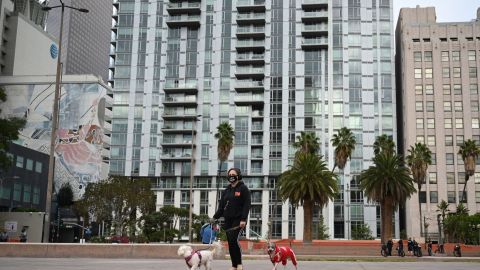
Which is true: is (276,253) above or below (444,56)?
below

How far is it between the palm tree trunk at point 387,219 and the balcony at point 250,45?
191ft

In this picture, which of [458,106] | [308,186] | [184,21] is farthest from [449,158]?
[308,186]

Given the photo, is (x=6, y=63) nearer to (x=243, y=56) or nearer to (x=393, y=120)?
(x=243, y=56)

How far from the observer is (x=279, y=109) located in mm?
113625

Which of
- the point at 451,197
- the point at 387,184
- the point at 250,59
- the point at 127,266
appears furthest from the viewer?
the point at 250,59

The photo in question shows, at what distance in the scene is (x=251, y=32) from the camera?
117 m

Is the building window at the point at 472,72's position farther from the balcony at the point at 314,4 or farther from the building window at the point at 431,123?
the balcony at the point at 314,4

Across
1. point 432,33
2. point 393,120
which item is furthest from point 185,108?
point 432,33

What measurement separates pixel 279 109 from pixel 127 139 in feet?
104

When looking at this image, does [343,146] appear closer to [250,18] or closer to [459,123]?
[459,123]

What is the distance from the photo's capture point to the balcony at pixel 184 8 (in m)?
121

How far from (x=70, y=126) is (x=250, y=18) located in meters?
44.6

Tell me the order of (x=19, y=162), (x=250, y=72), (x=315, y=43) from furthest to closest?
(x=250, y=72) < (x=315, y=43) < (x=19, y=162)

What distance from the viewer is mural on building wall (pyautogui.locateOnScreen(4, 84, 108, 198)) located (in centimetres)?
11838
